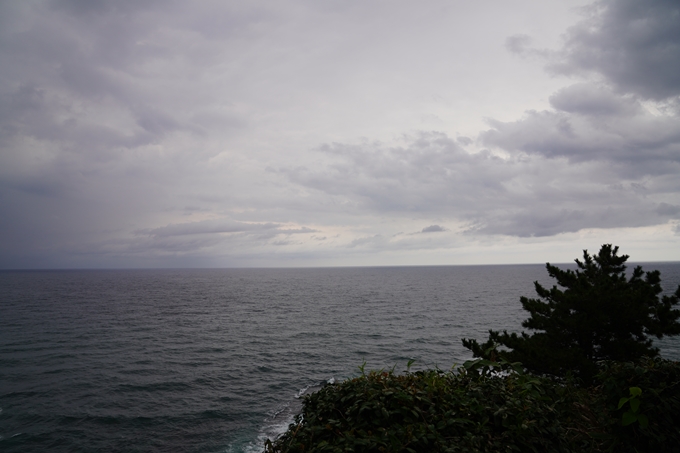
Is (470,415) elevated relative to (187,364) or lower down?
elevated

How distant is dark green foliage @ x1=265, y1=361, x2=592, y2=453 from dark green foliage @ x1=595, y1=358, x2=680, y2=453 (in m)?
0.96

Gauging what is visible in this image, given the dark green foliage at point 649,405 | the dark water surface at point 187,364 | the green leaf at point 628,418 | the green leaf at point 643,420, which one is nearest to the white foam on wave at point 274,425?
the dark water surface at point 187,364

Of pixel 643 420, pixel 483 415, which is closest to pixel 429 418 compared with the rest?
pixel 483 415

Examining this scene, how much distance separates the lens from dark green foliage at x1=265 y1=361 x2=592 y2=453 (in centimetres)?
405

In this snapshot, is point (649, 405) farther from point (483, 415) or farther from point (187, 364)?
point (187, 364)

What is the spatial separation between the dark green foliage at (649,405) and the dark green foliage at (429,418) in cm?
96

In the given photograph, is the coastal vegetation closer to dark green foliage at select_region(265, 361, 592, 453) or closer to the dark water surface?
dark green foliage at select_region(265, 361, 592, 453)

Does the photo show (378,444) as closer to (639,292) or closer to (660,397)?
(660,397)

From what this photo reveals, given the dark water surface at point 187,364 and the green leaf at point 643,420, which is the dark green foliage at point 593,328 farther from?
the dark water surface at point 187,364

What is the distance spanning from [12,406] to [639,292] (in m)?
39.0

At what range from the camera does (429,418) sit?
4.59 metres

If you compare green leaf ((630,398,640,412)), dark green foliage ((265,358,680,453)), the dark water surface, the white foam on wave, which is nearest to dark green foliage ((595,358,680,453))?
dark green foliage ((265,358,680,453))

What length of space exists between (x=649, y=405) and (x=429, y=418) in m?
2.90

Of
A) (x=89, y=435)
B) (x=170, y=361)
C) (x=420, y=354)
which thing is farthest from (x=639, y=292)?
(x=170, y=361)
